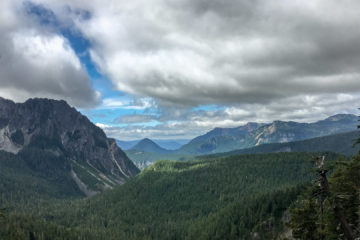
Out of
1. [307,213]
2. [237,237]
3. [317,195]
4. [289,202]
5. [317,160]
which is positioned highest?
[317,160]

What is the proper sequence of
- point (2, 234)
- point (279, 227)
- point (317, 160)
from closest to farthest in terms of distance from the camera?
point (317, 160), point (279, 227), point (2, 234)

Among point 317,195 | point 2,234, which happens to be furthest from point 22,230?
point 317,195

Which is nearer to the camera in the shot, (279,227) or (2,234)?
(279,227)

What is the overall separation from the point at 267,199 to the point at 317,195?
189926 mm

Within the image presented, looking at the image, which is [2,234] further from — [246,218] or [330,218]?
[330,218]

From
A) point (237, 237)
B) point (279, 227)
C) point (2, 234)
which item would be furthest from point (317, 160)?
point (2, 234)

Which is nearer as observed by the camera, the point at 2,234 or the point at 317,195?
the point at 317,195

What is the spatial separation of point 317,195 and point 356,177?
1752 inches

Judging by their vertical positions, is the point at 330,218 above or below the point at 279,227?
above

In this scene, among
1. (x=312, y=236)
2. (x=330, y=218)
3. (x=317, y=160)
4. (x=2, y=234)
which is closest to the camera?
(x=317, y=160)

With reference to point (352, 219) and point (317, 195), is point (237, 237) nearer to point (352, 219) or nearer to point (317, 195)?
point (352, 219)

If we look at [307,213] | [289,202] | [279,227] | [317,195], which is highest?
[317,195]

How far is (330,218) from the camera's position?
4453 cm

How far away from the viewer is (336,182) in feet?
174
